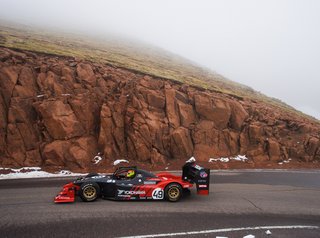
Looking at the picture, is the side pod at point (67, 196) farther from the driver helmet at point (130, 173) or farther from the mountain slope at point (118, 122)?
the mountain slope at point (118, 122)

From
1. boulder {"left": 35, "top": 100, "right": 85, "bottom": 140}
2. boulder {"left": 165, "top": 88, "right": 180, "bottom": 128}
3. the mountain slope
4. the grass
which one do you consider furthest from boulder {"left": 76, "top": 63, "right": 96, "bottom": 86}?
boulder {"left": 165, "top": 88, "right": 180, "bottom": 128}

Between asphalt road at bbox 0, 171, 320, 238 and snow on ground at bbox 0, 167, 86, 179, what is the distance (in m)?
2.77

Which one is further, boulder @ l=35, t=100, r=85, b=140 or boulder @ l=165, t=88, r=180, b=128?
boulder @ l=165, t=88, r=180, b=128

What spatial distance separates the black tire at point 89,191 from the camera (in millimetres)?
9359

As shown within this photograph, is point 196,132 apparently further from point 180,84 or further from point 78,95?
point 78,95

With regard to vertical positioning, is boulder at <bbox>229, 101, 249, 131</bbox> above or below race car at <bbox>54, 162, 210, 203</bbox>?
above

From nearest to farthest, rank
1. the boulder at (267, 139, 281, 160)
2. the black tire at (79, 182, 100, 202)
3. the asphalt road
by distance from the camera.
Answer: the asphalt road < the black tire at (79, 182, 100, 202) < the boulder at (267, 139, 281, 160)

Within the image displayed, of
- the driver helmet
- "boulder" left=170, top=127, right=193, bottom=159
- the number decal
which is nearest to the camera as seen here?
the number decal

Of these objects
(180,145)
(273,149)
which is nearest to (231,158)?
(273,149)

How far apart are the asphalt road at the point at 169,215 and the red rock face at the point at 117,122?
6.98 m

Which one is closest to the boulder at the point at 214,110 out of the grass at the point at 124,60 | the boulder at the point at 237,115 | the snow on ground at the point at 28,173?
the boulder at the point at 237,115

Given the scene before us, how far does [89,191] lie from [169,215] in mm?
3112

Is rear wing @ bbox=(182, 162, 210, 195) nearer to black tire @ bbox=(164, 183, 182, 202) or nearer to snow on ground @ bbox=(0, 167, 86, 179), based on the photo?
black tire @ bbox=(164, 183, 182, 202)

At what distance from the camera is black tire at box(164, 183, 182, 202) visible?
9.77 meters
